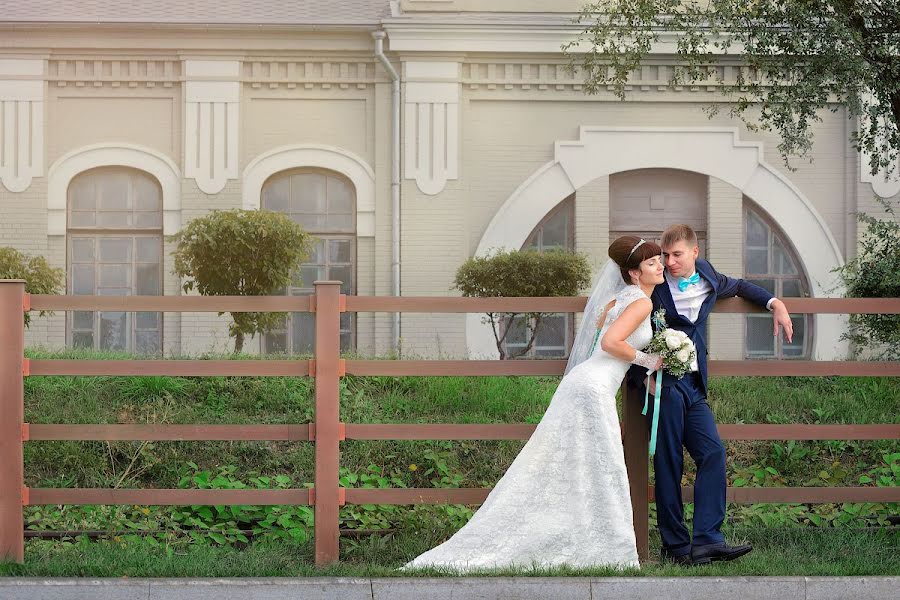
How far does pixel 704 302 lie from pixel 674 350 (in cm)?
44

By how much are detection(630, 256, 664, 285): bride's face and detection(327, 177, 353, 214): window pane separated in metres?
11.6

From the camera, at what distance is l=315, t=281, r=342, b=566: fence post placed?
611cm

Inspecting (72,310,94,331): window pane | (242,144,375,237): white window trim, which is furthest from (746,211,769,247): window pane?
(72,310,94,331): window pane

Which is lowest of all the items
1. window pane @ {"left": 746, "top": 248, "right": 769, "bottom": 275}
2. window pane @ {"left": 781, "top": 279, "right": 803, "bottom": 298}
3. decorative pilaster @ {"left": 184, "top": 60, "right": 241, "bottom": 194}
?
window pane @ {"left": 781, "top": 279, "right": 803, "bottom": 298}

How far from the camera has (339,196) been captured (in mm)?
17250

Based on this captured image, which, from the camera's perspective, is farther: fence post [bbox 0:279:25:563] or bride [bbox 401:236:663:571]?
fence post [bbox 0:279:25:563]

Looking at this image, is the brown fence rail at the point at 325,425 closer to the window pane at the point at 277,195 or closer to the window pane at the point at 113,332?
the window pane at the point at 277,195

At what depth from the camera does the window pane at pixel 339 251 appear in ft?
56.3

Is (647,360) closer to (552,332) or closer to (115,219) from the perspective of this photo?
(552,332)

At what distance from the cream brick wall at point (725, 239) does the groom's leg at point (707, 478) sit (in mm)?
11468

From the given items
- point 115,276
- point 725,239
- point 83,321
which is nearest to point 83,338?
point 83,321

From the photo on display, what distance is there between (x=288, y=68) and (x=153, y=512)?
10.7 metres

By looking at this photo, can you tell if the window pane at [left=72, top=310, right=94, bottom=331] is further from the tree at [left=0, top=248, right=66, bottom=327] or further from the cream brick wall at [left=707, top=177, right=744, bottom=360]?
the cream brick wall at [left=707, top=177, right=744, bottom=360]

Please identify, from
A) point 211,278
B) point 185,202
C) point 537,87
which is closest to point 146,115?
point 185,202
